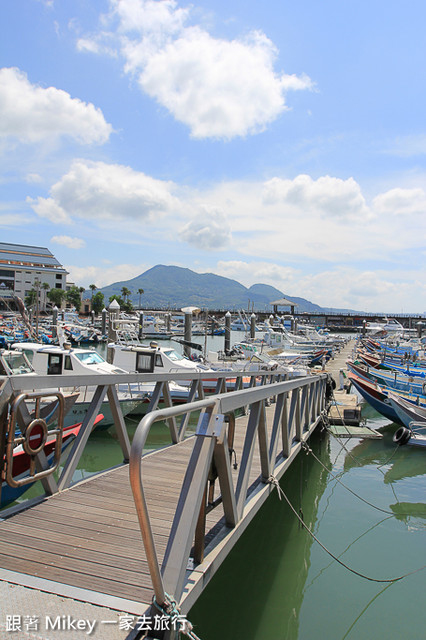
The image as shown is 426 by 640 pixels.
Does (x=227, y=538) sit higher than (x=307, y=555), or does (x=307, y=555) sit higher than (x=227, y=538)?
(x=227, y=538)

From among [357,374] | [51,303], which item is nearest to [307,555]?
[357,374]

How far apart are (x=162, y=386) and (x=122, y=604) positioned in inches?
147

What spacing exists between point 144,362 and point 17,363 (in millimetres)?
5932

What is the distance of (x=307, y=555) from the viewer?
22.6 ft

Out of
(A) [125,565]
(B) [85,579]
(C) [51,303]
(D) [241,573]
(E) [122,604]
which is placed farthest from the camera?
(C) [51,303]

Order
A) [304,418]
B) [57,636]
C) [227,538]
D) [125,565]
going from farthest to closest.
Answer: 1. [304,418]
2. [227,538]
3. [125,565]
4. [57,636]

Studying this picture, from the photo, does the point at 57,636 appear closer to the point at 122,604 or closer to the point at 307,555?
the point at 122,604

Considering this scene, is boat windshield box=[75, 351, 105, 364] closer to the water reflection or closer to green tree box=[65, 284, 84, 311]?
the water reflection

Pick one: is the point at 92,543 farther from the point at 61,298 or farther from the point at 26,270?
the point at 26,270

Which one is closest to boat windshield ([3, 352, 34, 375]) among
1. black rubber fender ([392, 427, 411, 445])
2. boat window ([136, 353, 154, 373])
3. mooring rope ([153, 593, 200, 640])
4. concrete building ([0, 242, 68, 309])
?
boat window ([136, 353, 154, 373])

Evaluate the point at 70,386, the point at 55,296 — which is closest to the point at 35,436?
the point at 70,386

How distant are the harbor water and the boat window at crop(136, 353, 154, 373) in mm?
7368

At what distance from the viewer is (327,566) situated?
21.3ft

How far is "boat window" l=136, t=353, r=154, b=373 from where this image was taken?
18.5 meters
